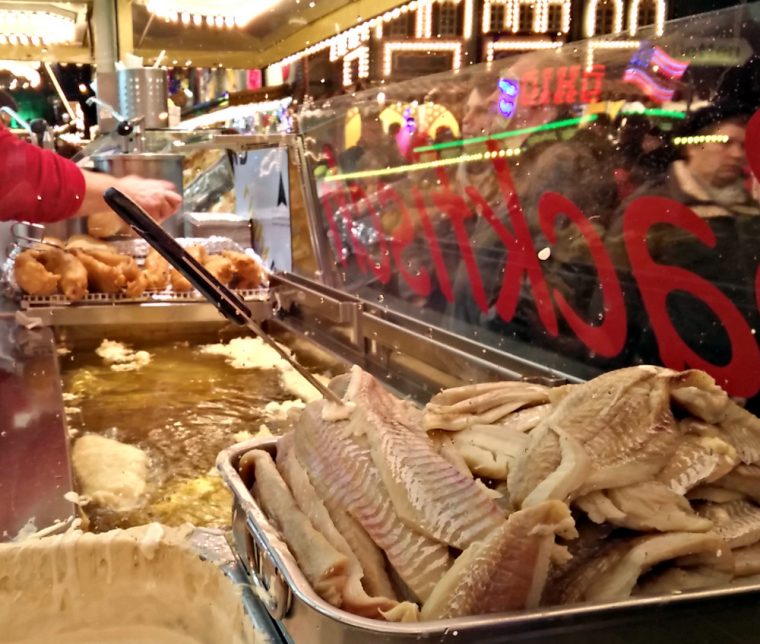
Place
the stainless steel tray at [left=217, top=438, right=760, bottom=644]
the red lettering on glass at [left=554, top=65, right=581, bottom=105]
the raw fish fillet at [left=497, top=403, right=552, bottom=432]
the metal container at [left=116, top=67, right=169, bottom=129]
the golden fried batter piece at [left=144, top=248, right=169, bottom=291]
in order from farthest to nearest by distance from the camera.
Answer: the metal container at [left=116, top=67, right=169, bottom=129] < the golden fried batter piece at [left=144, top=248, right=169, bottom=291] < the red lettering on glass at [left=554, top=65, right=581, bottom=105] < the raw fish fillet at [left=497, top=403, right=552, bottom=432] < the stainless steel tray at [left=217, top=438, right=760, bottom=644]

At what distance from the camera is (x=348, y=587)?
739 millimetres

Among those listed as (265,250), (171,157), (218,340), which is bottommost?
(218,340)

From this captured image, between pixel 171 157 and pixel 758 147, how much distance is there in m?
2.74

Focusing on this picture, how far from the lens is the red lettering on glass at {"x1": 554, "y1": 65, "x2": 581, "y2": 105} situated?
2020mm

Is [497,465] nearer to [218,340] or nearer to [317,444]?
[317,444]

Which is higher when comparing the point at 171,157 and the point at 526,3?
the point at 526,3

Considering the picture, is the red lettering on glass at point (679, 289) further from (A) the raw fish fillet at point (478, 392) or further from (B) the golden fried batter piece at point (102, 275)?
(B) the golden fried batter piece at point (102, 275)

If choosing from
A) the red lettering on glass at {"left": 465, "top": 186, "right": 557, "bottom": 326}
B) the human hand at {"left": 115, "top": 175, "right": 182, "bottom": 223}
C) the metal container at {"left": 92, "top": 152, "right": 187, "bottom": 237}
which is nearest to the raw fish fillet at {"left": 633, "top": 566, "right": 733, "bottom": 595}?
the red lettering on glass at {"left": 465, "top": 186, "right": 557, "bottom": 326}

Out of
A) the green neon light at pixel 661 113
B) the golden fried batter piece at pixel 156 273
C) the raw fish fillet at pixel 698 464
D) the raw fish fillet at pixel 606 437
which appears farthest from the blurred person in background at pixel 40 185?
the raw fish fillet at pixel 698 464

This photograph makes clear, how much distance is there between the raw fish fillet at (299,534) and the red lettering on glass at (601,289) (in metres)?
0.97

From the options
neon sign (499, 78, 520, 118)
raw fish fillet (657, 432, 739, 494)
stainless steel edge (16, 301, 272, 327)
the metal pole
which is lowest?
stainless steel edge (16, 301, 272, 327)

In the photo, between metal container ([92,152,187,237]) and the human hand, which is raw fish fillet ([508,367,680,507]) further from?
metal container ([92,152,187,237])

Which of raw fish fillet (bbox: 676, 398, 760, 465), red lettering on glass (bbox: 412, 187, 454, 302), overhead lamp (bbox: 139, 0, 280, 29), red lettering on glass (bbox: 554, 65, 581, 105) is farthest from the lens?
overhead lamp (bbox: 139, 0, 280, 29)

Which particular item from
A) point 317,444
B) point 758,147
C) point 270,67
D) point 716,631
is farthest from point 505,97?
point 270,67
